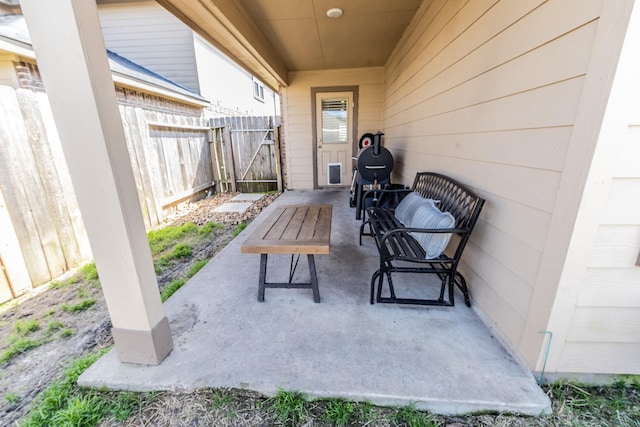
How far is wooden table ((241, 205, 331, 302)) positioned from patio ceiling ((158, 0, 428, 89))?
6.36 feet

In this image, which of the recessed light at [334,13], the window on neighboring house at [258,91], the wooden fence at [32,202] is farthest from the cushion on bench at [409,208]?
the window on neighboring house at [258,91]

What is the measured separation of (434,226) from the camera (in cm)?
180

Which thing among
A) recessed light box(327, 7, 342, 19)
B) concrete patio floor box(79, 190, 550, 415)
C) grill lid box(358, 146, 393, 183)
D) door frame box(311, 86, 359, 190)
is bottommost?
concrete patio floor box(79, 190, 550, 415)

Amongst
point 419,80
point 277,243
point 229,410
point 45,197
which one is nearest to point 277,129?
point 419,80

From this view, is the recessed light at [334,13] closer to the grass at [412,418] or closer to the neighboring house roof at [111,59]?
the neighboring house roof at [111,59]

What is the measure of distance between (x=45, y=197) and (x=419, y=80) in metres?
4.06

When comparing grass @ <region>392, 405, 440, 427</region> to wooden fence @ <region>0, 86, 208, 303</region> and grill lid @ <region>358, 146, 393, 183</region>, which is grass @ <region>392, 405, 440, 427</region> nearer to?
grill lid @ <region>358, 146, 393, 183</region>

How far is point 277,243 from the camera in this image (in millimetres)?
1745

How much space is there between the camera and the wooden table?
1.70 meters

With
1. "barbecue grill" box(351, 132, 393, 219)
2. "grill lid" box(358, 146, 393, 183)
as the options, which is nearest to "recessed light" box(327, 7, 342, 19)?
"barbecue grill" box(351, 132, 393, 219)

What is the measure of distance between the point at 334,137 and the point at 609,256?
16.7 feet

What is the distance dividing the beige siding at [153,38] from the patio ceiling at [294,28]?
397 cm

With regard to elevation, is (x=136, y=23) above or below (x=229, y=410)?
above

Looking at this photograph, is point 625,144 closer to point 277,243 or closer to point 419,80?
point 277,243
